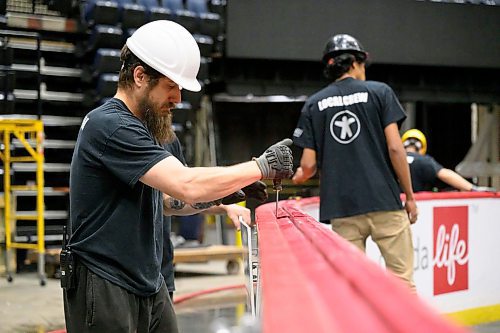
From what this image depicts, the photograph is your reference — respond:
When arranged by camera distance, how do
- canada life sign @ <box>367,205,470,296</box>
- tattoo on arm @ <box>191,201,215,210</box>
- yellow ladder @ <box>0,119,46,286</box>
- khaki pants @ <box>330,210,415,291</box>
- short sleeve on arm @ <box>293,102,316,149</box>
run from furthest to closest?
yellow ladder @ <box>0,119,46,286</box> < canada life sign @ <box>367,205,470,296</box> < short sleeve on arm @ <box>293,102,316,149</box> < khaki pants @ <box>330,210,415,291</box> < tattoo on arm @ <box>191,201,215,210</box>

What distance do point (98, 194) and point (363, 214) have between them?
2529mm

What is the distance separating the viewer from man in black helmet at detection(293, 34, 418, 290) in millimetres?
→ 4879

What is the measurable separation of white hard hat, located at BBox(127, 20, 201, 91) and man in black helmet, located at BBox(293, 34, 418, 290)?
7.03 feet

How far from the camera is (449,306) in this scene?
661cm

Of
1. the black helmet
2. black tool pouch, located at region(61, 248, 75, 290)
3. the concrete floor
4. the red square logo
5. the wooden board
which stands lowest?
the concrete floor

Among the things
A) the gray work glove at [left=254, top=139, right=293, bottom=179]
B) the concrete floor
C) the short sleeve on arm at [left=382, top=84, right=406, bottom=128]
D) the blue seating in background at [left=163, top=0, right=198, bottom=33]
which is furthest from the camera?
the blue seating in background at [left=163, top=0, right=198, bottom=33]

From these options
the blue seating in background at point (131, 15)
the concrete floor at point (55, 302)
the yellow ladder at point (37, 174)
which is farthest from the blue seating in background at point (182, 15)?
the concrete floor at point (55, 302)

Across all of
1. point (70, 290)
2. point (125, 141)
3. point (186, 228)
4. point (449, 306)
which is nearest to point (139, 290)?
point (70, 290)

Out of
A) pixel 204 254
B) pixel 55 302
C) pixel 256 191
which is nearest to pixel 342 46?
pixel 256 191

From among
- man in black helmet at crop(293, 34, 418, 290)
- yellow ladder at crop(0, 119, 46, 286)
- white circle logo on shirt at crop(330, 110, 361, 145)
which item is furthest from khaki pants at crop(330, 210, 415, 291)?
yellow ladder at crop(0, 119, 46, 286)

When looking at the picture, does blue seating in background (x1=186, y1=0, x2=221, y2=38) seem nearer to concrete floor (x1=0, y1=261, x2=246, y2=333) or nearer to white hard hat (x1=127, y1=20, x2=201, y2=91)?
concrete floor (x1=0, y1=261, x2=246, y2=333)

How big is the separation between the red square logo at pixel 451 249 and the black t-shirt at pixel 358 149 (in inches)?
68.6

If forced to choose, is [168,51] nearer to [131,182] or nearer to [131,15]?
[131,182]

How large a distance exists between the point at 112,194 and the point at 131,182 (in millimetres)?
145
